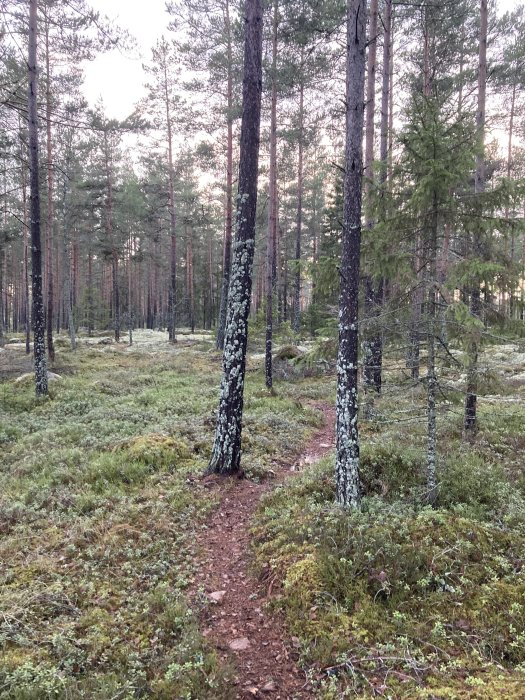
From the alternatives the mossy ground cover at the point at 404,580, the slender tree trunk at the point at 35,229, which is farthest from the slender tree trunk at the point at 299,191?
the slender tree trunk at the point at 35,229

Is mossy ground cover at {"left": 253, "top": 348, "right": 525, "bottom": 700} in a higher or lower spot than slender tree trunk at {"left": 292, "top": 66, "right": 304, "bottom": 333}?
lower

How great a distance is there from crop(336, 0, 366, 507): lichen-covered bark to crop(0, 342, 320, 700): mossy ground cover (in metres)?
2.38

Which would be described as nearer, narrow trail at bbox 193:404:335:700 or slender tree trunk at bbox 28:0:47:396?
narrow trail at bbox 193:404:335:700

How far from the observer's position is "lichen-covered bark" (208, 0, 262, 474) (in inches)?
285

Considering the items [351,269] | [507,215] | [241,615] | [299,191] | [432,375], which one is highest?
[299,191]

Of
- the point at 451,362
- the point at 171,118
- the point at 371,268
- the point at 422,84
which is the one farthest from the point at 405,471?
the point at 171,118

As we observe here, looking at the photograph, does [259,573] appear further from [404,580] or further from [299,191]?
[299,191]

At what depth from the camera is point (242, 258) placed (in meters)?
7.43

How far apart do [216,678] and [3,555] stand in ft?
10.8

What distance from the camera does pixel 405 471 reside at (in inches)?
280

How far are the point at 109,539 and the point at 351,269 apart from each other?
502 centimetres

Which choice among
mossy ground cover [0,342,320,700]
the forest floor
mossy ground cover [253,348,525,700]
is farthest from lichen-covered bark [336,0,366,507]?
mossy ground cover [0,342,320,700]

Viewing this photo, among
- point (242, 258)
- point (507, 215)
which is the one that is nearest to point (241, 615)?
point (242, 258)

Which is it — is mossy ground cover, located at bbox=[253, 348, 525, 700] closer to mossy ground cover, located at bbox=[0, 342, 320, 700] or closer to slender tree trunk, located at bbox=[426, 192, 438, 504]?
slender tree trunk, located at bbox=[426, 192, 438, 504]
